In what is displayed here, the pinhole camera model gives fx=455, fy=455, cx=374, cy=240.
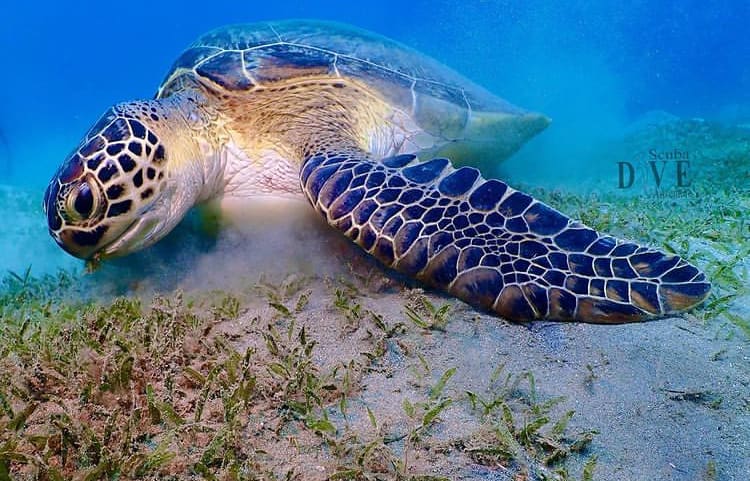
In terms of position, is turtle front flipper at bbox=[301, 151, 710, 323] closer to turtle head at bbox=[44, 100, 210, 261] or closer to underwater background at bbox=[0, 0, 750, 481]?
underwater background at bbox=[0, 0, 750, 481]

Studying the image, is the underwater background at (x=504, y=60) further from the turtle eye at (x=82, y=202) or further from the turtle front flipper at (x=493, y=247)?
the turtle front flipper at (x=493, y=247)

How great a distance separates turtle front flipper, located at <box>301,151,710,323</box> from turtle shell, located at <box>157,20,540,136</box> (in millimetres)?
1268

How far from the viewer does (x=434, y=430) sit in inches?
51.2

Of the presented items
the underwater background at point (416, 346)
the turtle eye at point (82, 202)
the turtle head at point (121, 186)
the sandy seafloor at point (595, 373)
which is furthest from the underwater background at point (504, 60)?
the sandy seafloor at point (595, 373)

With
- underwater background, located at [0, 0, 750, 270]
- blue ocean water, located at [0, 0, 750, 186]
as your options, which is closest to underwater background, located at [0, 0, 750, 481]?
underwater background, located at [0, 0, 750, 270]

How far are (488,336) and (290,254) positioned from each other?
1.32 meters

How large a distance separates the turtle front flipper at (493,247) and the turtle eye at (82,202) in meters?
1.09

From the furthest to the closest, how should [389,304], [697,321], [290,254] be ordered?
[290,254]
[389,304]
[697,321]

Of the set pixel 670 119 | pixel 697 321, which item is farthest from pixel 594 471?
pixel 670 119

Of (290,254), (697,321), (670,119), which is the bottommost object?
(697,321)

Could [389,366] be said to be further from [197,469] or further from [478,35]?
[478,35]

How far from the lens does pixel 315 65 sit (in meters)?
3.54

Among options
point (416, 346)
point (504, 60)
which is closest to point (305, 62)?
point (416, 346)

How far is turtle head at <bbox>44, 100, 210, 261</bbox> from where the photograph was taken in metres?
2.31
